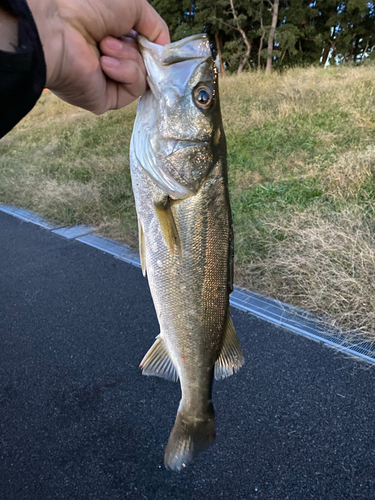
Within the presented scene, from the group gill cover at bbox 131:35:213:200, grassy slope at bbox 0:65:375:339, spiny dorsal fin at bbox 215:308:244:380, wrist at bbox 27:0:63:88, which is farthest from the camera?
grassy slope at bbox 0:65:375:339

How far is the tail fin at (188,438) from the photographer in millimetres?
1573

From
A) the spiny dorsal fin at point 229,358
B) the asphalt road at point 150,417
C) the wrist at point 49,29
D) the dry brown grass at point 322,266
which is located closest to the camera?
the wrist at point 49,29

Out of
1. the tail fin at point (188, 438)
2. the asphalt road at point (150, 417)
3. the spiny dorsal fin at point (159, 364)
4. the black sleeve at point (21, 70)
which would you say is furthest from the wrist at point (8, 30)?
the asphalt road at point (150, 417)

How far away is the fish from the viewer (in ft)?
4.32

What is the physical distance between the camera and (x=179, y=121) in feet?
4.41

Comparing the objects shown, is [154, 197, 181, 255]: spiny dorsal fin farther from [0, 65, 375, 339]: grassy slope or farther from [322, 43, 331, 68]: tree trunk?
[322, 43, 331, 68]: tree trunk

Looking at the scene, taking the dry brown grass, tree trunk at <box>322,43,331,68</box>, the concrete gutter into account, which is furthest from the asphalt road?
tree trunk at <box>322,43,331,68</box>

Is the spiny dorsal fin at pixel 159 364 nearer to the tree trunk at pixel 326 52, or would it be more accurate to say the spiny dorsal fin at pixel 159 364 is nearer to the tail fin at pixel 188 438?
the tail fin at pixel 188 438

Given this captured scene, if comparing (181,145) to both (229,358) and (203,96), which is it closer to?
(203,96)

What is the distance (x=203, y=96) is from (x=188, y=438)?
1.51 meters

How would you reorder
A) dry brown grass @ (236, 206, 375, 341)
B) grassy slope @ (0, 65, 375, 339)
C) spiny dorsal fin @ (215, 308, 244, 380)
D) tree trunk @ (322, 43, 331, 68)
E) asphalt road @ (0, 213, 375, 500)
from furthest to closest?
tree trunk @ (322, 43, 331, 68) < grassy slope @ (0, 65, 375, 339) < dry brown grass @ (236, 206, 375, 341) < asphalt road @ (0, 213, 375, 500) < spiny dorsal fin @ (215, 308, 244, 380)

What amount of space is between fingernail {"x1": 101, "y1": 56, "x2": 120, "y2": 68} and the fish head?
0.39 feet

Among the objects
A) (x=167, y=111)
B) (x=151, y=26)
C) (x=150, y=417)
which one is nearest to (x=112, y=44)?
(x=151, y=26)

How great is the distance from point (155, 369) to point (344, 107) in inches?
289
